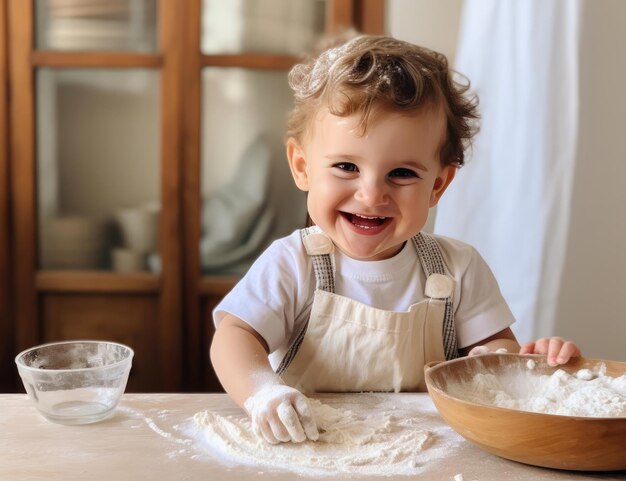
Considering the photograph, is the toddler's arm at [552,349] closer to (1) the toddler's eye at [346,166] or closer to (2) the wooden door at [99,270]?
(1) the toddler's eye at [346,166]

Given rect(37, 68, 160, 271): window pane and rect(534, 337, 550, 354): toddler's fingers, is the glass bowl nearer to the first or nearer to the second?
rect(534, 337, 550, 354): toddler's fingers

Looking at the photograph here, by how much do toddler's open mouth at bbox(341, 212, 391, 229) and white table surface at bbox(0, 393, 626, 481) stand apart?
27cm

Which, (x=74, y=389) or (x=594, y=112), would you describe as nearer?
(x=74, y=389)

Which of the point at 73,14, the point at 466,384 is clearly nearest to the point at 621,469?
the point at 466,384

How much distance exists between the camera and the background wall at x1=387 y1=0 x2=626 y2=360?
1.98m

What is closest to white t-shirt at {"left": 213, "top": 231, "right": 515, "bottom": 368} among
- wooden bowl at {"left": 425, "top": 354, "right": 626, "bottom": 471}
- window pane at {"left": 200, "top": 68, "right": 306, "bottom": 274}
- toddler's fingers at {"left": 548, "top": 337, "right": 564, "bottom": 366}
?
toddler's fingers at {"left": 548, "top": 337, "right": 564, "bottom": 366}

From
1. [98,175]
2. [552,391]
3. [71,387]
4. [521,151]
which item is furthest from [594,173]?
[71,387]

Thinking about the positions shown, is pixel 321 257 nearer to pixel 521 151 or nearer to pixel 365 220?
pixel 365 220

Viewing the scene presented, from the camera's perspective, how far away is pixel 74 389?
89 centimetres

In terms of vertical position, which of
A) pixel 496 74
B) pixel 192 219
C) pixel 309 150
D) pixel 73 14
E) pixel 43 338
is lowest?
pixel 43 338

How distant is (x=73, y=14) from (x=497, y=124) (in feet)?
4.13

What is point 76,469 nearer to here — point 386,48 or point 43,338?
point 386,48

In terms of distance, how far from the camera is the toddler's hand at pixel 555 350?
94 centimetres

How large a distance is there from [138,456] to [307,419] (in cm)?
17
